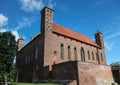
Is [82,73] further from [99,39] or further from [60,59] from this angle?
[99,39]

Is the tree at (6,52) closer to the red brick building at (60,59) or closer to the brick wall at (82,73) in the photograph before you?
the red brick building at (60,59)

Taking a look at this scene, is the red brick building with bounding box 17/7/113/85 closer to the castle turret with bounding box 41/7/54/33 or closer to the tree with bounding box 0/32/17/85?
the castle turret with bounding box 41/7/54/33

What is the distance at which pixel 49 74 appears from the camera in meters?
21.1

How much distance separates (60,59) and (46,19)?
8341 mm

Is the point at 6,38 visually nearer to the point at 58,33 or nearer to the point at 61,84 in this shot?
the point at 58,33

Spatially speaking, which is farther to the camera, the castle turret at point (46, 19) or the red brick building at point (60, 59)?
the castle turret at point (46, 19)

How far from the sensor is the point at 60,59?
2581 cm

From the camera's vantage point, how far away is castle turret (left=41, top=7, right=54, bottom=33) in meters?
25.6

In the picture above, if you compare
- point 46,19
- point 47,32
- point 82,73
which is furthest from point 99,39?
point 82,73

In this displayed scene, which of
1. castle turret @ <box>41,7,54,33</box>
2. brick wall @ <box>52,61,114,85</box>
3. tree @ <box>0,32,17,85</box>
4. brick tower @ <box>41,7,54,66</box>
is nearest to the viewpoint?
brick wall @ <box>52,61,114,85</box>

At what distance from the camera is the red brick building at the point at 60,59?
700 inches

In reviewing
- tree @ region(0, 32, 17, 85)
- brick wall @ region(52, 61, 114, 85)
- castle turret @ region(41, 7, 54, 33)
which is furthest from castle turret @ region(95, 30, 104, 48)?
tree @ region(0, 32, 17, 85)

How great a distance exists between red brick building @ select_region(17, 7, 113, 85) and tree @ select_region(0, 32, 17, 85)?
4.38 meters

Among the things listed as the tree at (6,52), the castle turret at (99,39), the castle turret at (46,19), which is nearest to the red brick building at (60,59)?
the castle turret at (46,19)
